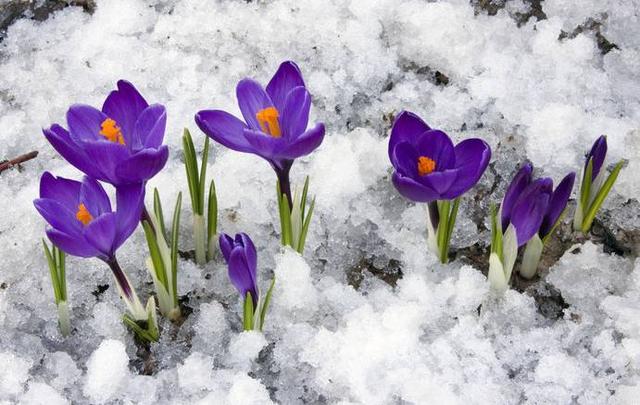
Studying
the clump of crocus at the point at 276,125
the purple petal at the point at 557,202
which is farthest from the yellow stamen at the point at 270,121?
the purple petal at the point at 557,202

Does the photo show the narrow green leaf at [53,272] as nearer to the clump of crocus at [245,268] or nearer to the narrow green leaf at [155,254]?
the narrow green leaf at [155,254]

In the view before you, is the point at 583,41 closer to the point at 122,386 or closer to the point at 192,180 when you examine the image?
the point at 192,180

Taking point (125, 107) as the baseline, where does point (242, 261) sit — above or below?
below

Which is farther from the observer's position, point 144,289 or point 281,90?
point 144,289

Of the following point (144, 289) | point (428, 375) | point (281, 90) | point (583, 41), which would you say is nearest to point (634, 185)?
point (583, 41)

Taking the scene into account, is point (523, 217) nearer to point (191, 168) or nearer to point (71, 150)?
point (191, 168)

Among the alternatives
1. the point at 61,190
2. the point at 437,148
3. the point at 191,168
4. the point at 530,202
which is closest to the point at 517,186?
the point at 530,202
